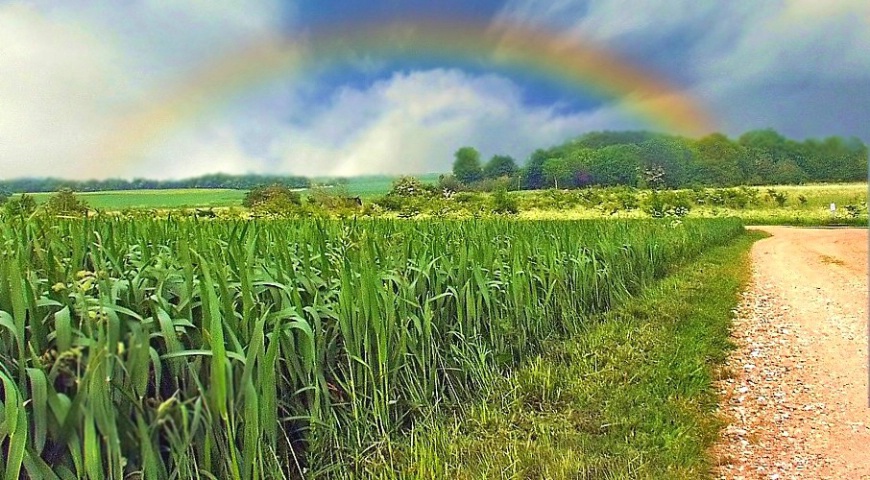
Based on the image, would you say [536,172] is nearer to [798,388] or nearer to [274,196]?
[274,196]

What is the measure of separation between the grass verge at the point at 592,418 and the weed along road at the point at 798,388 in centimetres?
16

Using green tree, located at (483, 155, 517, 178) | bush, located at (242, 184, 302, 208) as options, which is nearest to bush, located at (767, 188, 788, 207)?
green tree, located at (483, 155, 517, 178)

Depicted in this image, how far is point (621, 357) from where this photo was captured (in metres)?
3.96

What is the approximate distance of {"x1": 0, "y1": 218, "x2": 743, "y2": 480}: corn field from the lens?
60.2 inches

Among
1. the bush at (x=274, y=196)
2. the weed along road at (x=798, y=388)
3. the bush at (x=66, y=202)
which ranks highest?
the bush at (x=66, y=202)

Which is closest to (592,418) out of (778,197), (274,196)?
(274,196)

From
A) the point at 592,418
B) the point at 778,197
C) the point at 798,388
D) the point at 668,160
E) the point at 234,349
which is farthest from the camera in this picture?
the point at 668,160

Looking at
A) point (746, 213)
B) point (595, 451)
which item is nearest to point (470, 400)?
point (595, 451)

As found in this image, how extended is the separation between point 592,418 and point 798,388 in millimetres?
1544

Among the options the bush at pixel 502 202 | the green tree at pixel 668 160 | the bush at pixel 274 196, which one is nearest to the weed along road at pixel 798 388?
the bush at pixel 274 196

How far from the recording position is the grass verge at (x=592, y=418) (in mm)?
2430

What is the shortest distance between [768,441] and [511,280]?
155cm

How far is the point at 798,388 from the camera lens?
3.71m

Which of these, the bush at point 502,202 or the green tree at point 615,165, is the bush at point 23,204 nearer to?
the bush at point 502,202
